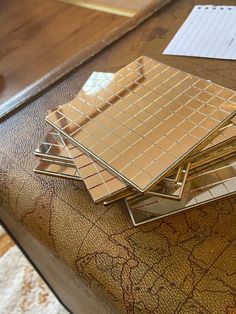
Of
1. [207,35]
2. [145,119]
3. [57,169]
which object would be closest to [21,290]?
[57,169]

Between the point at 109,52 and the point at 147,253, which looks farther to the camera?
the point at 109,52

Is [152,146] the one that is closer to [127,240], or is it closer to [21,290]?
[127,240]

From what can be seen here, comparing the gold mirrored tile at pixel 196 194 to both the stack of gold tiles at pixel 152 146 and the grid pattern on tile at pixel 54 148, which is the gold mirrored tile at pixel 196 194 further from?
the grid pattern on tile at pixel 54 148

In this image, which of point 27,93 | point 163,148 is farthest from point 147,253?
point 27,93

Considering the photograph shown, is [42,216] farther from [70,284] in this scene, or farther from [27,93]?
[27,93]

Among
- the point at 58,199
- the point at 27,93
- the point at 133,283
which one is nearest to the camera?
the point at 133,283

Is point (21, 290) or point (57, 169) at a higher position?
point (57, 169)

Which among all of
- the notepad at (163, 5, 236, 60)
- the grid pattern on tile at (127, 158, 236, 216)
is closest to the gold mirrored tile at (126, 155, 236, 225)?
the grid pattern on tile at (127, 158, 236, 216)
